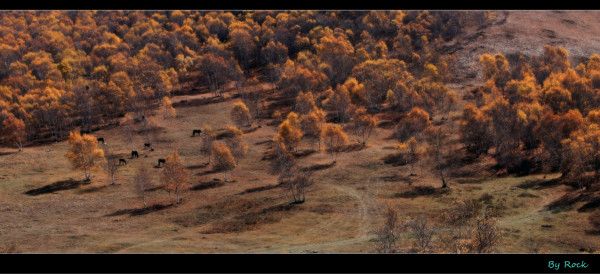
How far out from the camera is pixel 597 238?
82312 millimetres

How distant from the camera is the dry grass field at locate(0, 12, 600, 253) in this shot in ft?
275

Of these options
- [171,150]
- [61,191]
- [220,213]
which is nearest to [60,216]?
[61,191]

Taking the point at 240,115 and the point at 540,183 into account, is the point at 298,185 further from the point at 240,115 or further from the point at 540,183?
the point at 240,115

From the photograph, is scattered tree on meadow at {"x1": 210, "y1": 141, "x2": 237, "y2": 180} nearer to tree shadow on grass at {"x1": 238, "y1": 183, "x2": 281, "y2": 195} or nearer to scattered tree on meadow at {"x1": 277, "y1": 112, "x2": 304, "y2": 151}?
tree shadow on grass at {"x1": 238, "y1": 183, "x2": 281, "y2": 195}

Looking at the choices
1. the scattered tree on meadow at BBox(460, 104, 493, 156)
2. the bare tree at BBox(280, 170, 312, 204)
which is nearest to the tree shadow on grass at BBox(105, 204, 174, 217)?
the bare tree at BBox(280, 170, 312, 204)

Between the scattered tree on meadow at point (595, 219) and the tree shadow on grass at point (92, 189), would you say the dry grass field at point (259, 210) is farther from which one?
the scattered tree on meadow at point (595, 219)

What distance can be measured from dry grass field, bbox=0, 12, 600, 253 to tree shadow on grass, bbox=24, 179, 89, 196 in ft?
1.29

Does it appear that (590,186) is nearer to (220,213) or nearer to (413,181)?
(413,181)

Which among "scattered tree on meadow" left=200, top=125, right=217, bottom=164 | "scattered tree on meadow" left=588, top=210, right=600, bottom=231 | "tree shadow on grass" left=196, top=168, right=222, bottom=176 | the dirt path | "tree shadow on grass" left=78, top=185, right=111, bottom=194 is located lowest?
"scattered tree on meadow" left=588, top=210, right=600, bottom=231

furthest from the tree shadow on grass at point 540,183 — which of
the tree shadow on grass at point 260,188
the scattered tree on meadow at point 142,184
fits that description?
the scattered tree on meadow at point 142,184

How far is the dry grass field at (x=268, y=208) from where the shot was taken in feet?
275

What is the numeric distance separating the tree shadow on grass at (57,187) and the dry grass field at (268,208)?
1.29 ft

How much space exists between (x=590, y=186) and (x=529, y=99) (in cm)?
5227

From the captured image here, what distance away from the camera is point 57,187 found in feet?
393
